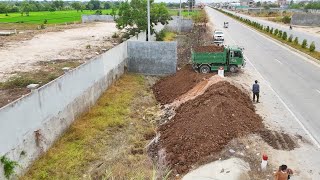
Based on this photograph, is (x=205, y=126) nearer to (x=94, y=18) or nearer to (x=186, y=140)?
(x=186, y=140)

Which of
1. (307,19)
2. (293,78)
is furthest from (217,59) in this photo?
(307,19)

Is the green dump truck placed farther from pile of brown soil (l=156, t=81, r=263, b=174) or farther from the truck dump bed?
pile of brown soil (l=156, t=81, r=263, b=174)

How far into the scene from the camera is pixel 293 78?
22281 mm

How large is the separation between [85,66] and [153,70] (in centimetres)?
928

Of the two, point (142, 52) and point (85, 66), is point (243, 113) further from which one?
point (142, 52)

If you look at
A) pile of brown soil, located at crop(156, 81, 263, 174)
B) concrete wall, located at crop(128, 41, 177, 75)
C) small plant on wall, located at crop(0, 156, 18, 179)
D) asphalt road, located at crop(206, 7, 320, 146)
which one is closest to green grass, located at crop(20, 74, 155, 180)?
small plant on wall, located at crop(0, 156, 18, 179)

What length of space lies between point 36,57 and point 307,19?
59.0 m

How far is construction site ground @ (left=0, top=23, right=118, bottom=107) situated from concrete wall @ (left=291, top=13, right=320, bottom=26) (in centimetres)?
4583

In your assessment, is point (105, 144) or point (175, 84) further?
point (175, 84)

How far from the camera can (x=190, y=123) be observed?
44.9 feet

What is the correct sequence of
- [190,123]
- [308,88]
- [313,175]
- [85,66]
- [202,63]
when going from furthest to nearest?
[202,63] → [308,88] → [85,66] → [190,123] → [313,175]

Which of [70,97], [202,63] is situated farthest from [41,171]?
[202,63]

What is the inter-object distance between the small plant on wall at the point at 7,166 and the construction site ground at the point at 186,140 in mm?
820

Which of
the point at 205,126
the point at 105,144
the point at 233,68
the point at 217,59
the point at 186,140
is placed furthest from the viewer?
the point at 233,68
